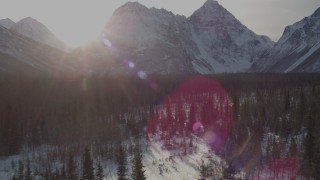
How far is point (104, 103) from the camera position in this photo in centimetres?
18375

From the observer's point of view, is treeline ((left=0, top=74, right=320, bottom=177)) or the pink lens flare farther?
the pink lens flare

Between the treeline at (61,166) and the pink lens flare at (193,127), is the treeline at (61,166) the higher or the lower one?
the lower one

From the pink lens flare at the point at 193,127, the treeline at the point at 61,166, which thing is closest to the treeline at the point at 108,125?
the pink lens flare at the point at 193,127

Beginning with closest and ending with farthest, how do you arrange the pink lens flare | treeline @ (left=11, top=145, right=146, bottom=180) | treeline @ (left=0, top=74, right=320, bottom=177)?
1. treeline @ (left=11, top=145, right=146, bottom=180)
2. treeline @ (left=0, top=74, right=320, bottom=177)
3. the pink lens flare

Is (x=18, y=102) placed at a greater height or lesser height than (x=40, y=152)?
greater

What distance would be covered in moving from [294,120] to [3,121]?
8207 cm

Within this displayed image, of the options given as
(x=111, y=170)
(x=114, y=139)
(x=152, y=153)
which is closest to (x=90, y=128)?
(x=114, y=139)

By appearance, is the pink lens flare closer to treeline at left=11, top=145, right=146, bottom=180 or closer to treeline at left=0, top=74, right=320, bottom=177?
treeline at left=0, top=74, right=320, bottom=177

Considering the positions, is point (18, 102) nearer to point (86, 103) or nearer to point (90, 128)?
point (86, 103)

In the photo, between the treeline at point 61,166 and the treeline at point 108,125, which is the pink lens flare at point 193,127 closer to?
the treeline at point 108,125

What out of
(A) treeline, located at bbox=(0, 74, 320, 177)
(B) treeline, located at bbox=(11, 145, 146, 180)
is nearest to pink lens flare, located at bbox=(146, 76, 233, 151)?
(A) treeline, located at bbox=(0, 74, 320, 177)

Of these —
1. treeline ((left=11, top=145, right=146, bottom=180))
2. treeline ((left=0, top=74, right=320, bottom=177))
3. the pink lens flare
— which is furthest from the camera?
the pink lens flare

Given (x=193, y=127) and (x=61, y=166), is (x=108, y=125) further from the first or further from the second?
(x=61, y=166)

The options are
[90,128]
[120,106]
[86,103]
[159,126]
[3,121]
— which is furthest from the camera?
[120,106]
